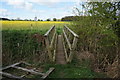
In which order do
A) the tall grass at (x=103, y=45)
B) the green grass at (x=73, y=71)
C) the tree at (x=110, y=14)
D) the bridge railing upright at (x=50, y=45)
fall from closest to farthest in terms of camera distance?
the green grass at (x=73, y=71)
the bridge railing upright at (x=50, y=45)
the tall grass at (x=103, y=45)
the tree at (x=110, y=14)

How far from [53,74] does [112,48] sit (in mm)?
1741

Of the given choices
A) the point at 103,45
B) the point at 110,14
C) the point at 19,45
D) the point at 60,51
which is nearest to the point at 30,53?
the point at 19,45

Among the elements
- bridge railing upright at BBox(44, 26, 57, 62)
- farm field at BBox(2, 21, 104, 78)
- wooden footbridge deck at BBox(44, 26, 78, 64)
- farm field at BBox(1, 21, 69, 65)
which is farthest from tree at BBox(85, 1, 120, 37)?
farm field at BBox(1, 21, 69, 65)

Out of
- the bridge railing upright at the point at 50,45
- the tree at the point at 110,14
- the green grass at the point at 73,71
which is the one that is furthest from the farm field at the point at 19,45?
the tree at the point at 110,14

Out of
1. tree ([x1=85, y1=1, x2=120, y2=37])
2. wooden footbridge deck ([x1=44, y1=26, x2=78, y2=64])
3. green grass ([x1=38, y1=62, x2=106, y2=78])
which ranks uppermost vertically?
tree ([x1=85, y1=1, x2=120, y2=37])

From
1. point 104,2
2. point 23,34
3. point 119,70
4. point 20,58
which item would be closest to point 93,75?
point 119,70

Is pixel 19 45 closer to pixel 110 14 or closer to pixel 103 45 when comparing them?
pixel 103 45

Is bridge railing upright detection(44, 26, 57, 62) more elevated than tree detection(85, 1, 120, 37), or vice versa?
tree detection(85, 1, 120, 37)

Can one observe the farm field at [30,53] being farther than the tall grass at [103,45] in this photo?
No

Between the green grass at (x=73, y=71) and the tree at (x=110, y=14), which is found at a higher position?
the tree at (x=110, y=14)

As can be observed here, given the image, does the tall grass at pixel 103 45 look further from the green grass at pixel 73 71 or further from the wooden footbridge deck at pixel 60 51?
the wooden footbridge deck at pixel 60 51

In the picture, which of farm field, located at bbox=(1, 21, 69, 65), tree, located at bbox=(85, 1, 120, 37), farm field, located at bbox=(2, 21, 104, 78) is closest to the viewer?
farm field, located at bbox=(2, 21, 104, 78)

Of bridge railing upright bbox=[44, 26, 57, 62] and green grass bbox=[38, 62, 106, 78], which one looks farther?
bridge railing upright bbox=[44, 26, 57, 62]

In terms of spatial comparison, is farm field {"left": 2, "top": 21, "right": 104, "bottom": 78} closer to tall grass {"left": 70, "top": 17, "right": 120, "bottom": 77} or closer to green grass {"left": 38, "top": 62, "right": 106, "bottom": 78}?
green grass {"left": 38, "top": 62, "right": 106, "bottom": 78}
